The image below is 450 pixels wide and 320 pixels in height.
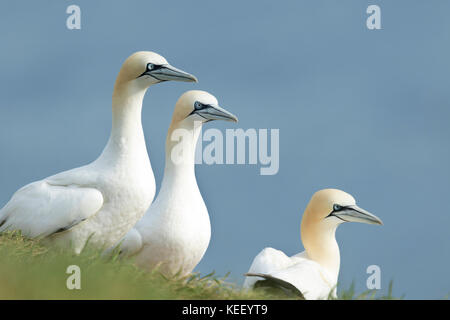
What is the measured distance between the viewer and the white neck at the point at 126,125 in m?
9.31

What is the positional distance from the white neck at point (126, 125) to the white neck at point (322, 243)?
2.71 metres

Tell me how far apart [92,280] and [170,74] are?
11.8 feet

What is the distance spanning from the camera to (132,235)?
8484mm

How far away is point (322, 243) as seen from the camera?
1020 cm

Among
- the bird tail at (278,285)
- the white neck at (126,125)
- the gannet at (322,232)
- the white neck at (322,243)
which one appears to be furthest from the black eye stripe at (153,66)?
the bird tail at (278,285)

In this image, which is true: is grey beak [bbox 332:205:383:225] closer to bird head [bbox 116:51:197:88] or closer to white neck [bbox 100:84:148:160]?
bird head [bbox 116:51:197:88]

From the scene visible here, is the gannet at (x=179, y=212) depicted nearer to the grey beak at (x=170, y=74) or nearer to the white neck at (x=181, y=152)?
the white neck at (x=181, y=152)

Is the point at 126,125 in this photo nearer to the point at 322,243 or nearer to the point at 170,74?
the point at 170,74

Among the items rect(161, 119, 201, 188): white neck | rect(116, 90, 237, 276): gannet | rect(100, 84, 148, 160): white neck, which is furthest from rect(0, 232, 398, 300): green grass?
rect(100, 84, 148, 160): white neck

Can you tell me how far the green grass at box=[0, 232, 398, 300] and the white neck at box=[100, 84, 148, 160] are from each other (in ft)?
4.90

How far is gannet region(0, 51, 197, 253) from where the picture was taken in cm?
895

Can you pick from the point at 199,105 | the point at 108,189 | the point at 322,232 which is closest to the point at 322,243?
the point at 322,232
